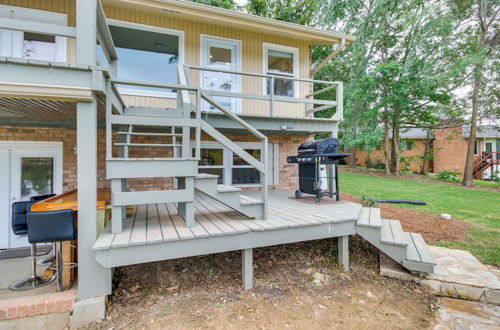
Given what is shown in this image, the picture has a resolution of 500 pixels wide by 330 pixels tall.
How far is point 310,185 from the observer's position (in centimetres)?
546

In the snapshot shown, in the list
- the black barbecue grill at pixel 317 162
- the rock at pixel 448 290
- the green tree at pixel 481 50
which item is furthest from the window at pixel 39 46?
the green tree at pixel 481 50

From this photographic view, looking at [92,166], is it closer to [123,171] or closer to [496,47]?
[123,171]

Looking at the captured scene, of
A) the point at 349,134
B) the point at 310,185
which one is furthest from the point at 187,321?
the point at 349,134

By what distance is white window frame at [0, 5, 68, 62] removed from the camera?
4793 mm

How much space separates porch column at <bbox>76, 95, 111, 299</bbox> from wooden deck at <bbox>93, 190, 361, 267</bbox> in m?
0.20

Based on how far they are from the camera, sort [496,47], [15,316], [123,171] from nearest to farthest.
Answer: [15,316], [123,171], [496,47]

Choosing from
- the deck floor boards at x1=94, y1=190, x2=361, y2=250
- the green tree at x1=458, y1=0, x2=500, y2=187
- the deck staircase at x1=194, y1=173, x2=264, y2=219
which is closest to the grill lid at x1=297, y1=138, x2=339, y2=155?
the deck floor boards at x1=94, y1=190, x2=361, y2=250

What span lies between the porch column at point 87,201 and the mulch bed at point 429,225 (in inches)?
224

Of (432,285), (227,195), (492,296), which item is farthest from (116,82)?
(492,296)

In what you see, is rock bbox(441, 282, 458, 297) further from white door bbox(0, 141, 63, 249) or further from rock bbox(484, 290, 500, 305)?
white door bbox(0, 141, 63, 249)

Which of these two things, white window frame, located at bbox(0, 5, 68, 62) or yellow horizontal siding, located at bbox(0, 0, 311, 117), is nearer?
white window frame, located at bbox(0, 5, 68, 62)

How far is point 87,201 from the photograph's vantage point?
8.60ft

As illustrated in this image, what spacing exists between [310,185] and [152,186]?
3786mm

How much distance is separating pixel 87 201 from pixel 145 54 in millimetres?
4777
